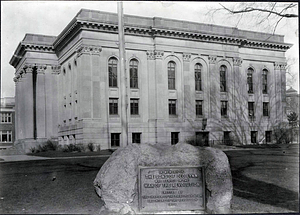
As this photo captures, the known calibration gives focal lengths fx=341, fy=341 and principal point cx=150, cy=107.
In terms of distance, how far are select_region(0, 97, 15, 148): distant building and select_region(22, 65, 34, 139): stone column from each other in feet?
55.6

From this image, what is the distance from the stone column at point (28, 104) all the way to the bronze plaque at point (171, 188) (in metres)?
38.4

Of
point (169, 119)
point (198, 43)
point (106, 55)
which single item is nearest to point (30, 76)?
point (106, 55)

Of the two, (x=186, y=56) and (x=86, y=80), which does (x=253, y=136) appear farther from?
(x=86, y=80)

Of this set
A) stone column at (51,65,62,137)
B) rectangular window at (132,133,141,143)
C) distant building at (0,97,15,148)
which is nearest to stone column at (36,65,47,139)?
stone column at (51,65,62,137)

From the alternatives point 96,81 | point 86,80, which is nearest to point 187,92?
point 96,81

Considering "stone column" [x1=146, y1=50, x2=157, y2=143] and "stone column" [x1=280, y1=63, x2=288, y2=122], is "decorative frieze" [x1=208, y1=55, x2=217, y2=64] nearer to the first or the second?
"stone column" [x1=146, y1=50, x2=157, y2=143]

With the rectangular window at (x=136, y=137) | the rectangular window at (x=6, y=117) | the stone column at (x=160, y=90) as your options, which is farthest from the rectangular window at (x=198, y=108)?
the rectangular window at (x=6, y=117)

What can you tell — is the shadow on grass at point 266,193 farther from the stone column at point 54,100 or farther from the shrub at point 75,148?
the stone column at point 54,100

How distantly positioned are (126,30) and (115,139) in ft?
38.4

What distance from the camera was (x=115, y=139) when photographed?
36125 mm

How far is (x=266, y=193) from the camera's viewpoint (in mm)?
9914

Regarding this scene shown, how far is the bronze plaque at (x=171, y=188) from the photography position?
6910mm

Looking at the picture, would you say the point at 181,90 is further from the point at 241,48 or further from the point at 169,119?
the point at 241,48

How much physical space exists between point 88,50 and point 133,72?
571cm
